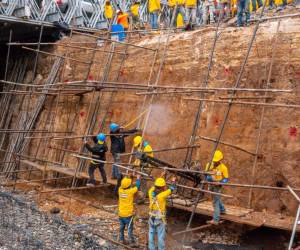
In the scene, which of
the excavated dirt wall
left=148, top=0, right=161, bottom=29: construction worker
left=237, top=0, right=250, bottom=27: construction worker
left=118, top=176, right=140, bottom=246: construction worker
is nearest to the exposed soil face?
left=118, top=176, right=140, bottom=246: construction worker

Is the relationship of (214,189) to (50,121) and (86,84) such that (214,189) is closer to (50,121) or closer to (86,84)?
(86,84)

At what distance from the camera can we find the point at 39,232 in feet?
37.4

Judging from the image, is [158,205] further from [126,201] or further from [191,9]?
[191,9]

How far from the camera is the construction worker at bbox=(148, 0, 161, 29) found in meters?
19.0

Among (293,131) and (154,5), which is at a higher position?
(154,5)

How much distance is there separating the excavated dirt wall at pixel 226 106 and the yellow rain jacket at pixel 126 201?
9.52 feet

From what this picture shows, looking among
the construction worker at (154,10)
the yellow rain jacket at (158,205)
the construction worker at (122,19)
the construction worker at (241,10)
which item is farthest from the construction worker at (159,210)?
the construction worker at (154,10)

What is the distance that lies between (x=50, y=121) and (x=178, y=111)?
6.76m

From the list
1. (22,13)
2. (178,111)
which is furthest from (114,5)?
(178,111)

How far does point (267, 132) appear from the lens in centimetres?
1151

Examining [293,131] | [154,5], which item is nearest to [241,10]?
[293,131]

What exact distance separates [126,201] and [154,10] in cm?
1115

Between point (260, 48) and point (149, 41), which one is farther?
point (149, 41)

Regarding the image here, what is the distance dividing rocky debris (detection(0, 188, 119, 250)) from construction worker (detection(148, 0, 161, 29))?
1001 centimetres
